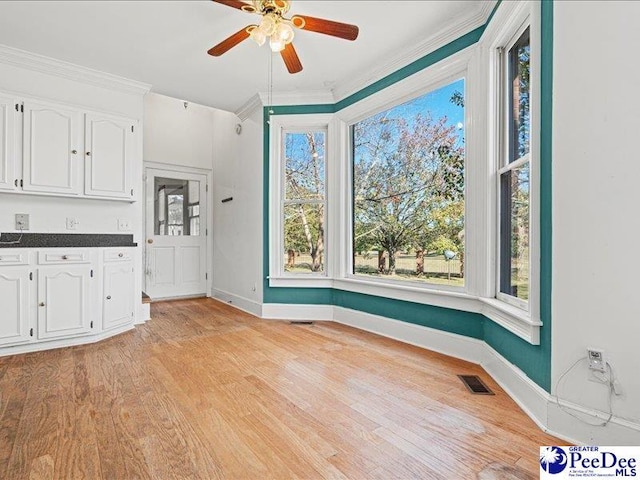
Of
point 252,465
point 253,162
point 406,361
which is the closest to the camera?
point 252,465

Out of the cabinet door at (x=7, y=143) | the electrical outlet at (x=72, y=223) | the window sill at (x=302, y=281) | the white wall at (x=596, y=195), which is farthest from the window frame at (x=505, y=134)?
the cabinet door at (x=7, y=143)

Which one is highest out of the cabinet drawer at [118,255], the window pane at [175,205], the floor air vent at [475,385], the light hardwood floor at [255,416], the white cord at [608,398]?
the window pane at [175,205]

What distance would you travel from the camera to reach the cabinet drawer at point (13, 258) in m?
2.75

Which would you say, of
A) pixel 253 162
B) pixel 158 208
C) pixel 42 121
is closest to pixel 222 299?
pixel 158 208

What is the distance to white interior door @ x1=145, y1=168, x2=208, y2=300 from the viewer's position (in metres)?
5.23

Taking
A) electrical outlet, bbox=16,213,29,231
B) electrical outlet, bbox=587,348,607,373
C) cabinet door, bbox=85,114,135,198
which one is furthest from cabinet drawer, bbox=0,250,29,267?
electrical outlet, bbox=587,348,607,373

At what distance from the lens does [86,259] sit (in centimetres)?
313

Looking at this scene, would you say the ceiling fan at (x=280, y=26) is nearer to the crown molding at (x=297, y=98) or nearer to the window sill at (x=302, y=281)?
the crown molding at (x=297, y=98)

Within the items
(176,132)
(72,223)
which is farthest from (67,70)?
(176,132)

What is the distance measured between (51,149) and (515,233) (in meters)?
4.05

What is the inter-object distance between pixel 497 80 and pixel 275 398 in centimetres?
269

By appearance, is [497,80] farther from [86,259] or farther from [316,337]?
[86,259]

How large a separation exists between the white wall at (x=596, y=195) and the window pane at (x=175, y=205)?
515 cm

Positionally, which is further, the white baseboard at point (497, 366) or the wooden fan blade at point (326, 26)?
the wooden fan blade at point (326, 26)
